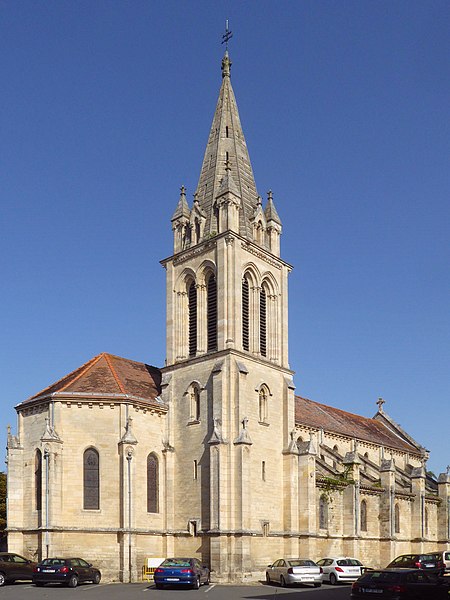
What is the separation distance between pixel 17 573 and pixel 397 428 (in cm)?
4640

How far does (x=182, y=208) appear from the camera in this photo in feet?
164

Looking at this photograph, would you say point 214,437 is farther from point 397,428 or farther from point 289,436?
point 397,428

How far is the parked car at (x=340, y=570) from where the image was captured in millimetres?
38906

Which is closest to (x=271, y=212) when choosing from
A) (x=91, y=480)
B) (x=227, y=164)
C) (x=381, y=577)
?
(x=227, y=164)

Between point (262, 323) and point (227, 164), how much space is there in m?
10.2

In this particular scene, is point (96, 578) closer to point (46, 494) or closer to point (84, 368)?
point (46, 494)

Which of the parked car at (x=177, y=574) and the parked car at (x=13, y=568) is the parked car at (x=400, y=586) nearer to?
the parked car at (x=177, y=574)

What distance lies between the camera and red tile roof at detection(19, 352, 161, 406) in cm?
4344

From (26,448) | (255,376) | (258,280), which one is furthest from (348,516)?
(26,448)

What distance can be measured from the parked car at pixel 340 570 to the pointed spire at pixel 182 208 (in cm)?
2280

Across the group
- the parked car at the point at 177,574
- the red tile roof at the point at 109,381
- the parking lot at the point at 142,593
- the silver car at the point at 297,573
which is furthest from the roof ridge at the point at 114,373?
the silver car at the point at 297,573

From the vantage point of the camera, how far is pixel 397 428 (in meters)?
74.7

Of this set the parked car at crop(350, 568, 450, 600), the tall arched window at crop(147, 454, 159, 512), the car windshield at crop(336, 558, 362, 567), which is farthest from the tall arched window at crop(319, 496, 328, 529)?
the parked car at crop(350, 568, 450, 600)

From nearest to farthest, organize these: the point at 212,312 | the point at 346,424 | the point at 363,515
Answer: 1. the point at 212,312
2. the point at 363,515
3. the point at 346,424
